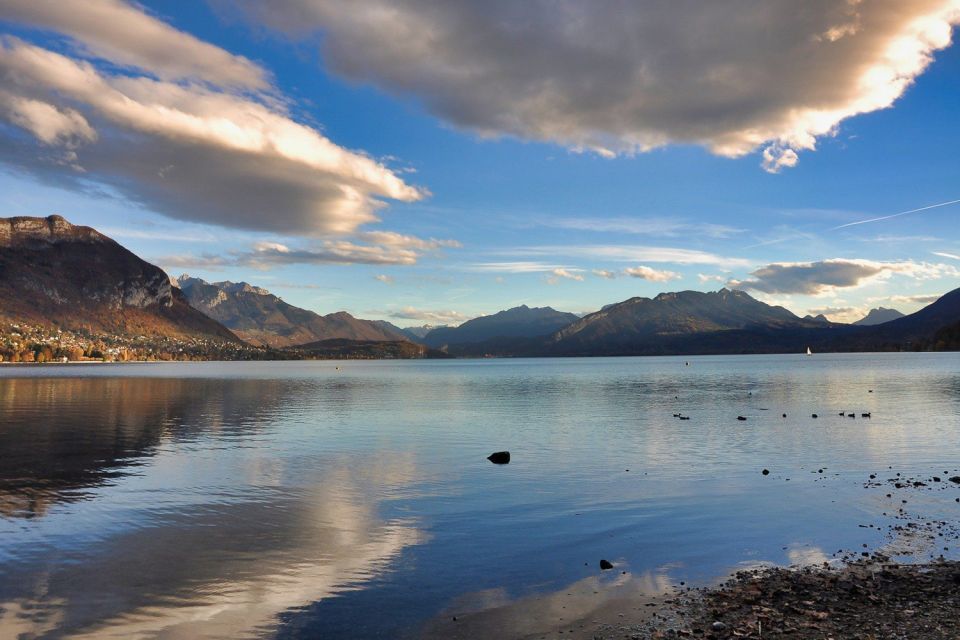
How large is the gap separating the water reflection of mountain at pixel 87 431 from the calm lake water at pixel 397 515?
447 millimetres

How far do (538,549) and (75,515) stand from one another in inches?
988

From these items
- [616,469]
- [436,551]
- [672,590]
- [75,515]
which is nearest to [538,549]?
[436,551]

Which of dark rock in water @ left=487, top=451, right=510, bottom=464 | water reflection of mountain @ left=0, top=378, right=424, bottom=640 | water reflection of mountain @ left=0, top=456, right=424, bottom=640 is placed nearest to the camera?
water reflection of mountain @ left=0, top=456, right=424, bottom=640

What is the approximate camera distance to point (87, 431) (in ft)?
231

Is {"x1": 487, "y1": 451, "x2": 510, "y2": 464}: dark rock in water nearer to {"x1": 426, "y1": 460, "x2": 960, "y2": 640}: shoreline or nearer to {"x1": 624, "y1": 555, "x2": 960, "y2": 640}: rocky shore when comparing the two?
{"x1": 426, "y1": 460, "x2": 960, "y2": 640}: shoreline

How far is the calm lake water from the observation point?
2097 cm

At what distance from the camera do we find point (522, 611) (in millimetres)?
20094

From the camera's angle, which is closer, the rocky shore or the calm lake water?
the rocky shore

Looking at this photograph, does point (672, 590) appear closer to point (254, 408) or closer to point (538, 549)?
point (538, 549)

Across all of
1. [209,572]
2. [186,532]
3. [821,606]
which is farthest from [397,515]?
[821,606]

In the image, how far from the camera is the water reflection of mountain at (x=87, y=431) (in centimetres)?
4048

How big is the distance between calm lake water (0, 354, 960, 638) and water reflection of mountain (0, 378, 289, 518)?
0.45 m

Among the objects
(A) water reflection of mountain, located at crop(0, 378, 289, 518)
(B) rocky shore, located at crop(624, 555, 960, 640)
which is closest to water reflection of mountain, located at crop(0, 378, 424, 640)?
(A) water reflection of mountain, located at crop(0, 378, 289, 518)

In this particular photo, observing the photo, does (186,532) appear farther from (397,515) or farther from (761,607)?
(761,607)
